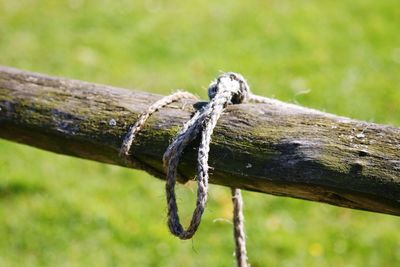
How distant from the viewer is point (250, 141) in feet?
4.69

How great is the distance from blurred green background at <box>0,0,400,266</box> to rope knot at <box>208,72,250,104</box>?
1.65 feet

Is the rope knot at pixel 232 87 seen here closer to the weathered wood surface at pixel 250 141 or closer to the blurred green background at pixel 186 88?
the weathered wood surface at pixel 250 141

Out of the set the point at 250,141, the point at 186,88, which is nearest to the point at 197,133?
the point at 250,141

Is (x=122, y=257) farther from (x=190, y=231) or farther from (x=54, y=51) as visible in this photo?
(x=54, y=51)

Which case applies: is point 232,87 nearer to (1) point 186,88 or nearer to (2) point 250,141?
(2) point 250,141

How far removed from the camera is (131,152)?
1571 mm

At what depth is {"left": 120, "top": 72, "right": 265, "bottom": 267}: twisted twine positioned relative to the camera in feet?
4.50

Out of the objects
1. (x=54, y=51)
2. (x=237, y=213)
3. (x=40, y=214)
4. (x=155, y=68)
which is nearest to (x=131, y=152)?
(x=237, y=213)

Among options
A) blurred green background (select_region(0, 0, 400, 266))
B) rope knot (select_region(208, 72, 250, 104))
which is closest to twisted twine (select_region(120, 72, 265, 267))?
rope knot (select_region(208, 72, 250, 104))

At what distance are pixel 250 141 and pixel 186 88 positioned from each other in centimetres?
388

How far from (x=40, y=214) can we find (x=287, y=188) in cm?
287

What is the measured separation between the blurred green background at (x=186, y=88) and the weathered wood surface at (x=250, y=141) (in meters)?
0.65

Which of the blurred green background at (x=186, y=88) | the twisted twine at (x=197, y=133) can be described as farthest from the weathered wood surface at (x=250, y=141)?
the blurred green background at (x=186, y=88)

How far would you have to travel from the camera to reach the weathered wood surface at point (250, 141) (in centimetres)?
130
